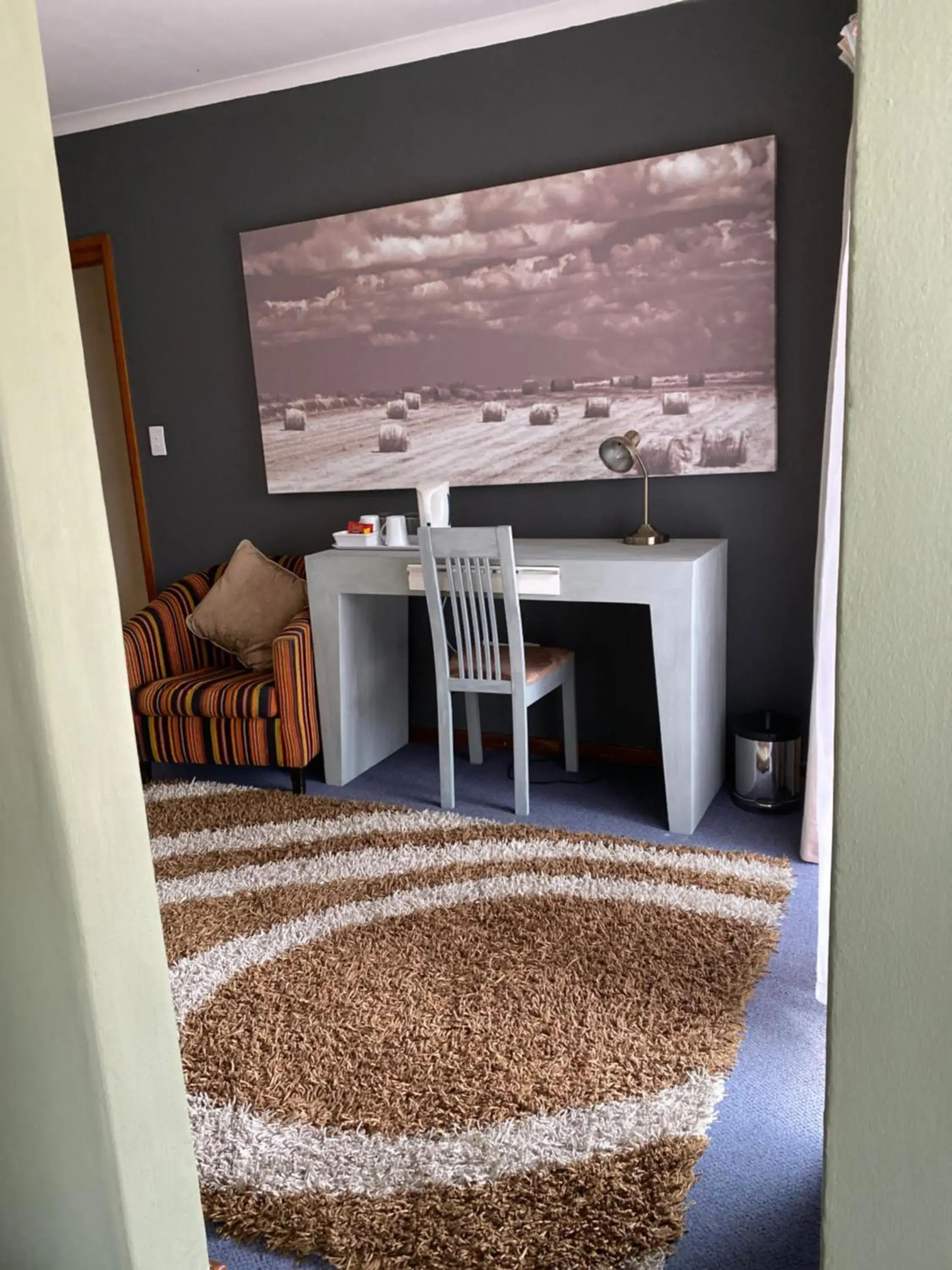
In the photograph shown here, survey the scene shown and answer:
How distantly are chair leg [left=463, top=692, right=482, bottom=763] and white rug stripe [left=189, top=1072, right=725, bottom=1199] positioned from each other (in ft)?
6.33

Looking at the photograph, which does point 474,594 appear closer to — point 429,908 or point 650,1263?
point 429,908

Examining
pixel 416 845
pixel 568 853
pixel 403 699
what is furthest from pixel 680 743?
pixel 403 699

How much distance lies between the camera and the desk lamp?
10.7 ft

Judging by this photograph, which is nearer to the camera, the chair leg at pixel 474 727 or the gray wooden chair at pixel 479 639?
the gray wooden chair at pixel 479 639

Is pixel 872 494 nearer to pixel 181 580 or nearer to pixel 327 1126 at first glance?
pixel 327 1126

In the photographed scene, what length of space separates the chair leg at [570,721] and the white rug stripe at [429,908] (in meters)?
0.91

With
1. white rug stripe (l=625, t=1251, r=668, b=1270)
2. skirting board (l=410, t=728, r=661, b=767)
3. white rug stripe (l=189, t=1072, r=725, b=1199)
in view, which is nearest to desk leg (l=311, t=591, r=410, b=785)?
skirting board (l=410, t=728, r=661, b=767)

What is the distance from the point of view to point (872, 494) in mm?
870

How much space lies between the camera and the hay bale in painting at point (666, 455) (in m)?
3.39

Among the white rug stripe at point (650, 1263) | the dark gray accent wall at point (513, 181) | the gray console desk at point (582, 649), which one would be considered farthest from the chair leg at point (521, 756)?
the white rug stripe at point (650, 1263)

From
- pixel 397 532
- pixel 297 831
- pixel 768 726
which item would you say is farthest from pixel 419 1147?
pixel 397 532

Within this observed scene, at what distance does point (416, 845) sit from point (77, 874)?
1.94 m

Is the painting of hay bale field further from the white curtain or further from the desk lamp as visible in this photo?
the white curtain

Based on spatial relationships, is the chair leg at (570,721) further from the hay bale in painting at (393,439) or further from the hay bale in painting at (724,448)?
the hay bale in painting at (393,439)
